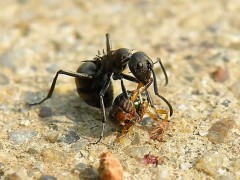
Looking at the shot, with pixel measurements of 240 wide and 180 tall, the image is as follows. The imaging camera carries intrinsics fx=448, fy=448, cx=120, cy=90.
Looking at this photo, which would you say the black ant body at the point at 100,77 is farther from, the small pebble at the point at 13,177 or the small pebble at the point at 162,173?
the small pebble at the point at 13,177

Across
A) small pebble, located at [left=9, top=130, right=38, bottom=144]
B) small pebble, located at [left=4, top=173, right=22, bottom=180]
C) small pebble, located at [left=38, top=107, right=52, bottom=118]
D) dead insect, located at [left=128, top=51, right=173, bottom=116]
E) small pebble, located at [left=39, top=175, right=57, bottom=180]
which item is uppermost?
dead insect, located at [left=128, top=51, right=173, bottom=116]

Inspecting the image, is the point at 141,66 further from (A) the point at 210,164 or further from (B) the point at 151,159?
(A) the point at 210,164

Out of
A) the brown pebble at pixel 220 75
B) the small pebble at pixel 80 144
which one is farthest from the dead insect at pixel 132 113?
the brown pebble at pixel 220 75

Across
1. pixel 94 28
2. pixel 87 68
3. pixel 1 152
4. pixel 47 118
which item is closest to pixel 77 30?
pixel 94 28

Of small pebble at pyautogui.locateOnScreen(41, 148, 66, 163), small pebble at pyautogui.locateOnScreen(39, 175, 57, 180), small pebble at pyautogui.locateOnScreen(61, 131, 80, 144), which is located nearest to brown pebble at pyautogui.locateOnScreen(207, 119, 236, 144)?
small pebble at pyautogui.locateOnScreen(61, 131, 80, 144)

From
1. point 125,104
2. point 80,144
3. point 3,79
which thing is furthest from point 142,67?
point 3,79

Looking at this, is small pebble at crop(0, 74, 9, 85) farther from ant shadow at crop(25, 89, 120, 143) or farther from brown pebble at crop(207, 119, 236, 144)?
brown pebble at crop(207, 119, 236, 144)

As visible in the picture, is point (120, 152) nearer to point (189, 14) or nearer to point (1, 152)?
point (1, 152)
